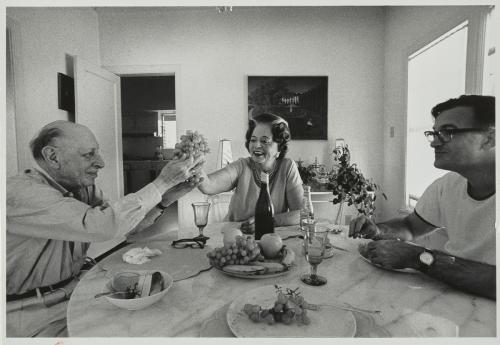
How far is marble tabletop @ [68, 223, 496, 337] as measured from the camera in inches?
Result: 24.7

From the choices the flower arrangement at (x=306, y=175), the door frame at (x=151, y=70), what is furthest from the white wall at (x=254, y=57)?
the flower arrangement at (x=306, y=175)

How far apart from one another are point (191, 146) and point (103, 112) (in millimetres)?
2432

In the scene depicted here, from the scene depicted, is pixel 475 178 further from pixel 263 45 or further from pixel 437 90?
pixel 263 45

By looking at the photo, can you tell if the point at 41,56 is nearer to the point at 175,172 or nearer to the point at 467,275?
the point at 175,172

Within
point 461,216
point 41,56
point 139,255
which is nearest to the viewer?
point 139,255

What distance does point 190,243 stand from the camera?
1153 millimetres

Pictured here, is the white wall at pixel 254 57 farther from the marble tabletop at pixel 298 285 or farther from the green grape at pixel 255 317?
the green grape at pixel 255 317

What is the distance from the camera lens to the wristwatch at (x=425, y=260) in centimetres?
83

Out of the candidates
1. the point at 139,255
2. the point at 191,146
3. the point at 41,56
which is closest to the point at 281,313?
the point at 139,255

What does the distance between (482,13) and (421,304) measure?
1778 millimetres

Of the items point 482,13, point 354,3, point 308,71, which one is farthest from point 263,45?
point 354,3

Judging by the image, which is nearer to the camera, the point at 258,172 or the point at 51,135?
the point at 51,135

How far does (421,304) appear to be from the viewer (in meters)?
0.72

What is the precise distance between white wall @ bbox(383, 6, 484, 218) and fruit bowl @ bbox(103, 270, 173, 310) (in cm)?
242
